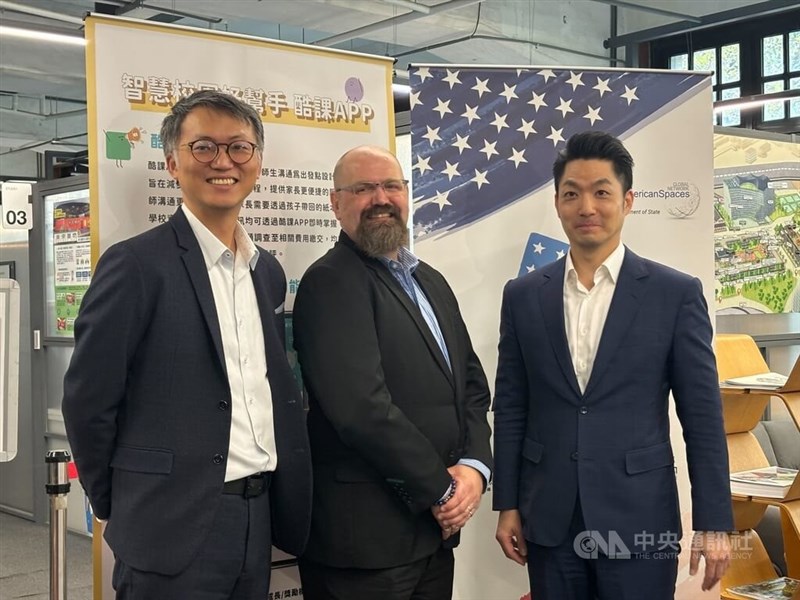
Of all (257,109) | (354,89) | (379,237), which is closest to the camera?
(379,237)

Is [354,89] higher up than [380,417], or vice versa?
[354,89]

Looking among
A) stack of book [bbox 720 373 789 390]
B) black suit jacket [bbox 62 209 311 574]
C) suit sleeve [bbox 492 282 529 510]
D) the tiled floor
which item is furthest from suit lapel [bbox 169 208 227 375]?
the tiled floor

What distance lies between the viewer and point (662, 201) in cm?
315

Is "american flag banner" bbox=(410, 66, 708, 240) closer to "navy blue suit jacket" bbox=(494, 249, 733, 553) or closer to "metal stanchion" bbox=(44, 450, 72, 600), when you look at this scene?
"navy blue suit jacket" bbox=(494, 249, 733, 553)

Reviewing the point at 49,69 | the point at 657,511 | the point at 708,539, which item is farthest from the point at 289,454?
the point at 49,69

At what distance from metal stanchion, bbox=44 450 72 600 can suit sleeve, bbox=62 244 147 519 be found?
0.66 m

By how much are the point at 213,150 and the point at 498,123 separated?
1.26m

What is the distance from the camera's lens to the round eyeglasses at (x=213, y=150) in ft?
6.75

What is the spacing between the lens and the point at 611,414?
2176 millimetres

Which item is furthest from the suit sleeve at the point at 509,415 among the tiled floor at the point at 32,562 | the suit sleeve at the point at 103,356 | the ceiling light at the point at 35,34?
the ceiling light at the point at 35,34

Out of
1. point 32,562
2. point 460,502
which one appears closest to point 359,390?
point 460,502

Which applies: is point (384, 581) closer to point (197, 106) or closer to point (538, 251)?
point (197, 106)

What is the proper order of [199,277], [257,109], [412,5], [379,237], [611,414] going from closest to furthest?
[199,277] < [611,414] < [379,237] < [257,109] < [412,5]

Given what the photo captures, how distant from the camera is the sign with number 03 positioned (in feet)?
18.9
